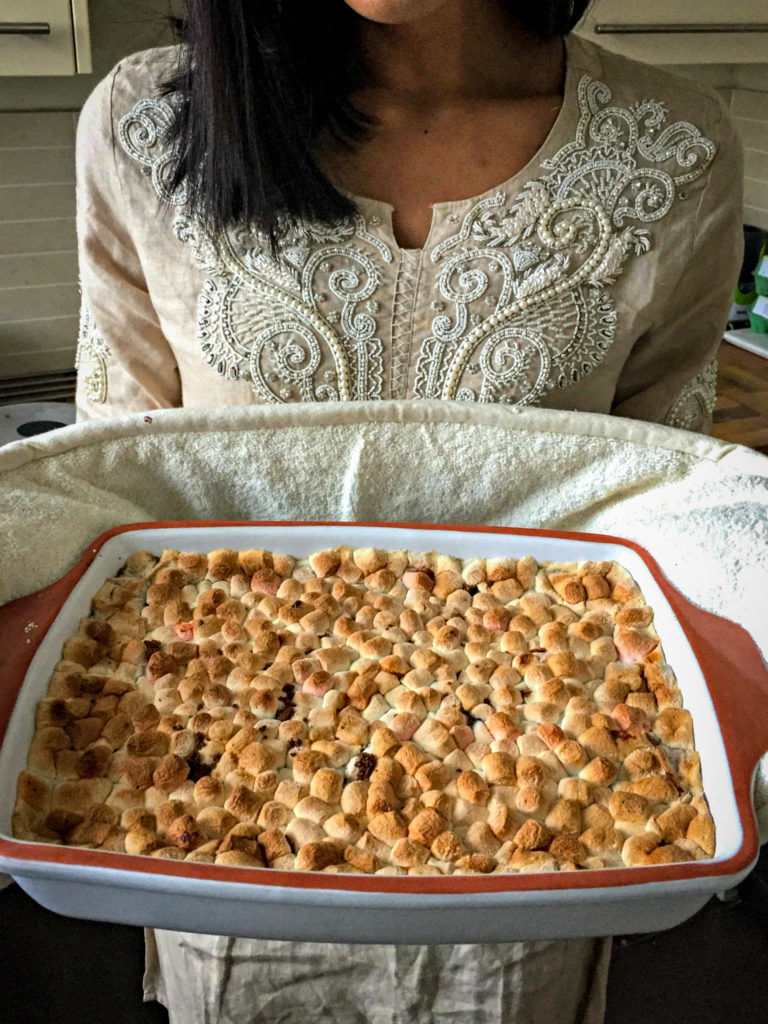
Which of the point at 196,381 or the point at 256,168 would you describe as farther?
the point at 196,381

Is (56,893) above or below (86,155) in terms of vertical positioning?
below

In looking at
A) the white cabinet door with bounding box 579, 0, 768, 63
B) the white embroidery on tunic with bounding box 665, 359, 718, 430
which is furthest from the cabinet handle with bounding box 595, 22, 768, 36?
the white embroidery on tunic with bounding box 665, 359, 718, 430

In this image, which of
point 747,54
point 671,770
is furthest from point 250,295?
point 747,54

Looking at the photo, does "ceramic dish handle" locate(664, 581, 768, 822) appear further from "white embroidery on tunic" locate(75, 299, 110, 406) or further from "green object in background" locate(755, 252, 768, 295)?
"green object in background" locate(755, 252, 768, 295)

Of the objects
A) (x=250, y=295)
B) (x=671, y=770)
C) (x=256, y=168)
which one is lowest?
(x=671, y=770)

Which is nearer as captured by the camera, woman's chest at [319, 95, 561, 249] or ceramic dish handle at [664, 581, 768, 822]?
ceramic dish handle at [664, 581, 768, 822]

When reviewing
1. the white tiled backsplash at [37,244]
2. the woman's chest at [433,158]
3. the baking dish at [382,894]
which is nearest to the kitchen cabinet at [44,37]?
the white tiled backsplash at [37,244]

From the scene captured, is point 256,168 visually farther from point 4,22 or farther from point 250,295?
point 4,22
